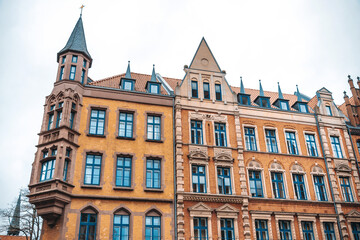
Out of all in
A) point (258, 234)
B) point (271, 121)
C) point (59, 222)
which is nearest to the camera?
point (59, 222)

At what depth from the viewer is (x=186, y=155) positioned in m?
26.5

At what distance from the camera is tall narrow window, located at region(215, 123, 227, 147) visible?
A: 2803 centimetres

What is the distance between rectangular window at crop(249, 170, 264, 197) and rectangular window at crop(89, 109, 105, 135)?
11729 millimetres

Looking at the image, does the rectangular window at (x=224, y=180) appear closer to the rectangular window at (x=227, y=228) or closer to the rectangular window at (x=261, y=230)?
the rectangular window at (x=227, y=228)

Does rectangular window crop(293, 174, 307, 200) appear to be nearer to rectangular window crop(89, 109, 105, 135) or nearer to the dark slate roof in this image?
rectangular window crop(89, 109, 105, 135)

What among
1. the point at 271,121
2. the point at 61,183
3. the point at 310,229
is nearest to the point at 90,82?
the point at 61,183

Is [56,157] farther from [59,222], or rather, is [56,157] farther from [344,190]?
[344,190]

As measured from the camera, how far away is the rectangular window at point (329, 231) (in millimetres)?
27219

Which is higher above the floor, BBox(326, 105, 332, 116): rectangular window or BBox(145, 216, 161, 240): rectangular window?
BBox(326, 105, 332, 116): rectangular window

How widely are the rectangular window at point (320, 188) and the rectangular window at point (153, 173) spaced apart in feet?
42.5

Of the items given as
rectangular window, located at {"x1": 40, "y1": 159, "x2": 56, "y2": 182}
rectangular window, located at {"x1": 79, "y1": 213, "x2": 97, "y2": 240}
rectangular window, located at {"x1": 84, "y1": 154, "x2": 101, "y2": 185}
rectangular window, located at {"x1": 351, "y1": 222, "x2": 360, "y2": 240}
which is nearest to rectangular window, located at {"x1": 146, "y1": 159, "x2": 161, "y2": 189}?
rectangular window, located at {"x1": 84, "y1": 154, "x2": 101, "y2": 185}

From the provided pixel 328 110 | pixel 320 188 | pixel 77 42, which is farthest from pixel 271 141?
pixel 77 42

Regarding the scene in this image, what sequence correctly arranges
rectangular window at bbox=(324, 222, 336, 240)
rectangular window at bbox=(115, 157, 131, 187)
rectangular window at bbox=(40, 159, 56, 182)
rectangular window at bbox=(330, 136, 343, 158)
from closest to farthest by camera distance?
rectangular window at bbox=(40, 159, 56, 182), rectangular window at bbox=(115, 157, 131, 187), rectangular window at bbox=(324, 222, 336, 240), rectangular window at bbox=(330, 136, 343, 158)

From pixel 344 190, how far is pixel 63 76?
79.1ft
